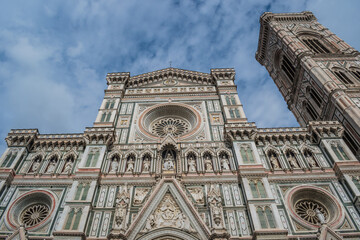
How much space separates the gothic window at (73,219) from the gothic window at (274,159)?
9430mm

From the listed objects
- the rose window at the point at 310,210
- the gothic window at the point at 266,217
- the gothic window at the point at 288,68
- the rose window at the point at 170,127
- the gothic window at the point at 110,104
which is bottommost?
the gothic window at the point at 266,217

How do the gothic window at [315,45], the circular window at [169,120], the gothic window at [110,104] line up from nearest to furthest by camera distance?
the circular window at [169,120] < the gothic window at [110,104] < the gothic window at [315,45]

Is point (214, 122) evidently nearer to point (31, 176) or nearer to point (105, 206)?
point (105, 206)

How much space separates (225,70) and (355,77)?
32.2ft

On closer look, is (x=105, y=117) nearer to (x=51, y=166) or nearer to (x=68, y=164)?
(x=68, y=164)

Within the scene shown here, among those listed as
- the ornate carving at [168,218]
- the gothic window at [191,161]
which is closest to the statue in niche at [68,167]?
the ornate carving at [168,218]

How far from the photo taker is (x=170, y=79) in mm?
22703

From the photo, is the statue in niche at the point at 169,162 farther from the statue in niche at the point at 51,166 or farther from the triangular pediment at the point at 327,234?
the triangular pediment at the point at 327,234

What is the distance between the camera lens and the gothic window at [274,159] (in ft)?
49.1

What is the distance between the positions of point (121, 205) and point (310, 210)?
8420 mm

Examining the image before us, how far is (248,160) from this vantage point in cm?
1473

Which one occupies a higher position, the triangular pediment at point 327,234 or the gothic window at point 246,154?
the gothic window at point 246,154

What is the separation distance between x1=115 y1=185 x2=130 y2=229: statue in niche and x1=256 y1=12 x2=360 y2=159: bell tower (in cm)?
1352

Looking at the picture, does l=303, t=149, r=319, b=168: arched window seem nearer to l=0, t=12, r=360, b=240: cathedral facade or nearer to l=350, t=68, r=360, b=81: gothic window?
l=0, t=12, r=360, b=240: cathedral facade
